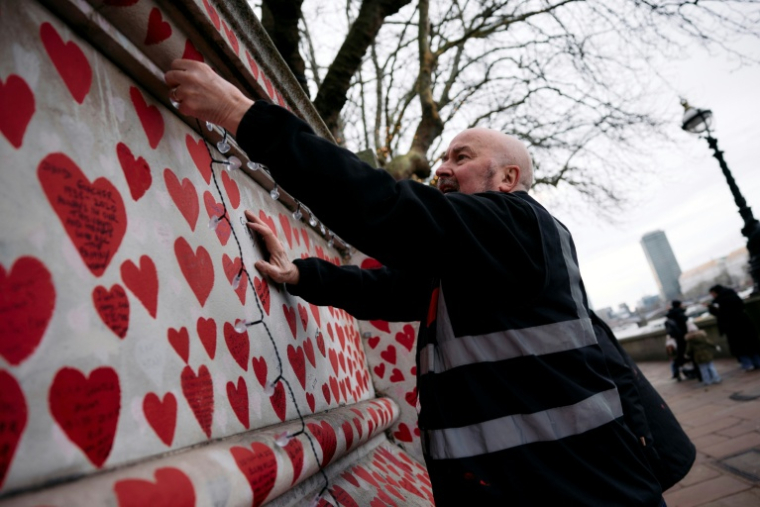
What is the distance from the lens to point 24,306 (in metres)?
0.53

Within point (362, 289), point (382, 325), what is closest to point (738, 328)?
point (382, 325)

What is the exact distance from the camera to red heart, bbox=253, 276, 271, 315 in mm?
1265

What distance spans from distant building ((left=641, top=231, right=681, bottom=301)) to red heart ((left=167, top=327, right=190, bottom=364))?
297ft

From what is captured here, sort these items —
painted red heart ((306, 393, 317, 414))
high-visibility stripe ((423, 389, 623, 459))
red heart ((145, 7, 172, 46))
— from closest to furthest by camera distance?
red heart ((145, 7, 172, 46)), high-visibility stripe ((423, 389, 623, 459)), painted red heart ((306, 393, 317, 414))

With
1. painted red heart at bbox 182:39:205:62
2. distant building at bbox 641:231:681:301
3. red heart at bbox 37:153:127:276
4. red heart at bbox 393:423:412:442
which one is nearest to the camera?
red heart at bbox 37:153:127:276

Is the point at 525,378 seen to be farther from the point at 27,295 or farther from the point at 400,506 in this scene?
the point at 27,295

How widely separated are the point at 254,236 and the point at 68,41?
71 cm

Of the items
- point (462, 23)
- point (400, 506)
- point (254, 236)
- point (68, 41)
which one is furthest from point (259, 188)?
point (462, 23)

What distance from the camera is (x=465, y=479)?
3.85ft

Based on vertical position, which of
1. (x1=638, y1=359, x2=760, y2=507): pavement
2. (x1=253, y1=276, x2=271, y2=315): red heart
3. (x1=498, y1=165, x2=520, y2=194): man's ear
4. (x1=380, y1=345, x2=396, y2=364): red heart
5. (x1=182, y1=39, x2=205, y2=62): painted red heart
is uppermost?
(x1=182, y1=39, x2=205, y2=62): painted red heart

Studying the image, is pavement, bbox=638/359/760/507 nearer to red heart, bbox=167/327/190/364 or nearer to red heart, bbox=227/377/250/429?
red heart, bbox=227/377/250/429

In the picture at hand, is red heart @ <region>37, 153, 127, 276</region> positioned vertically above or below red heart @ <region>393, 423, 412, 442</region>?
above

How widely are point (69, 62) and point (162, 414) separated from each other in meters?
0.56

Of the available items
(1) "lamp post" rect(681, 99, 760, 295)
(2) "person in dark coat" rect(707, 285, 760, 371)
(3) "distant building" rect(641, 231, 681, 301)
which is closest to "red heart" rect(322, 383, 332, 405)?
(2) "person in dark coat" rect(707, 285, 760, 371)
